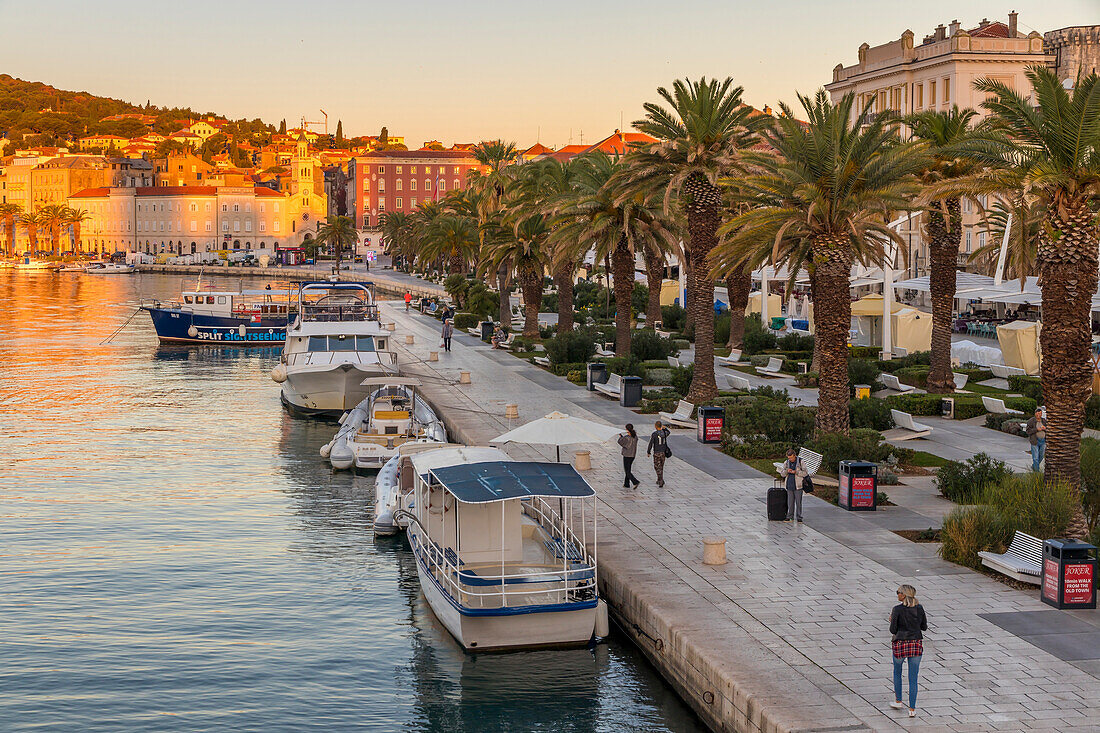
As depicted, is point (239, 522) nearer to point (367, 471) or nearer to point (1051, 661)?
point (367, 471)

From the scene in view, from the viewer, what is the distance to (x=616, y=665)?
17500 millimetres

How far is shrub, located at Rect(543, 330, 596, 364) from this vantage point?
49.2 metres

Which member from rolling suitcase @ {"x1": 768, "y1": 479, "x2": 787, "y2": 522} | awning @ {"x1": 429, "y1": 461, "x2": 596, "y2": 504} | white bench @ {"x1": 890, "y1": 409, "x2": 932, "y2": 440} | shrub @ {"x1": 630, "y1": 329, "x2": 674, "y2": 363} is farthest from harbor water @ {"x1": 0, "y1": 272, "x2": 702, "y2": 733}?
shrub @ {"x1": 630, "y1": 329, "x2": 674, "y2": 363}

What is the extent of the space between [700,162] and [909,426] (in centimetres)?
1090

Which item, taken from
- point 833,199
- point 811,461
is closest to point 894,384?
point 833,199

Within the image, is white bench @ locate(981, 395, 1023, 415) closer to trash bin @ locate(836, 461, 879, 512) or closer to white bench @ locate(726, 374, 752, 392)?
white bench @ locate(726, 374, 752, 392)

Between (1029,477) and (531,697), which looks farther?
(1029,477)

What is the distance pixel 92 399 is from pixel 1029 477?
38.5 meters

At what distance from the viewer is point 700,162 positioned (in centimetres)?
3647

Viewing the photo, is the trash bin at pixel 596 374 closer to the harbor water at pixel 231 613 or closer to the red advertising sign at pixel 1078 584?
the harbor water at pixel 231 613

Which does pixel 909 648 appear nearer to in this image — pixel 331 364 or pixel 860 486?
pixel 860 486

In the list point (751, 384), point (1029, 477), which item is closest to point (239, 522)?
point (1029, 477)

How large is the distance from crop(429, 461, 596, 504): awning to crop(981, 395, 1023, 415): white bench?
18.2m

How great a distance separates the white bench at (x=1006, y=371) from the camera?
39.9 m
